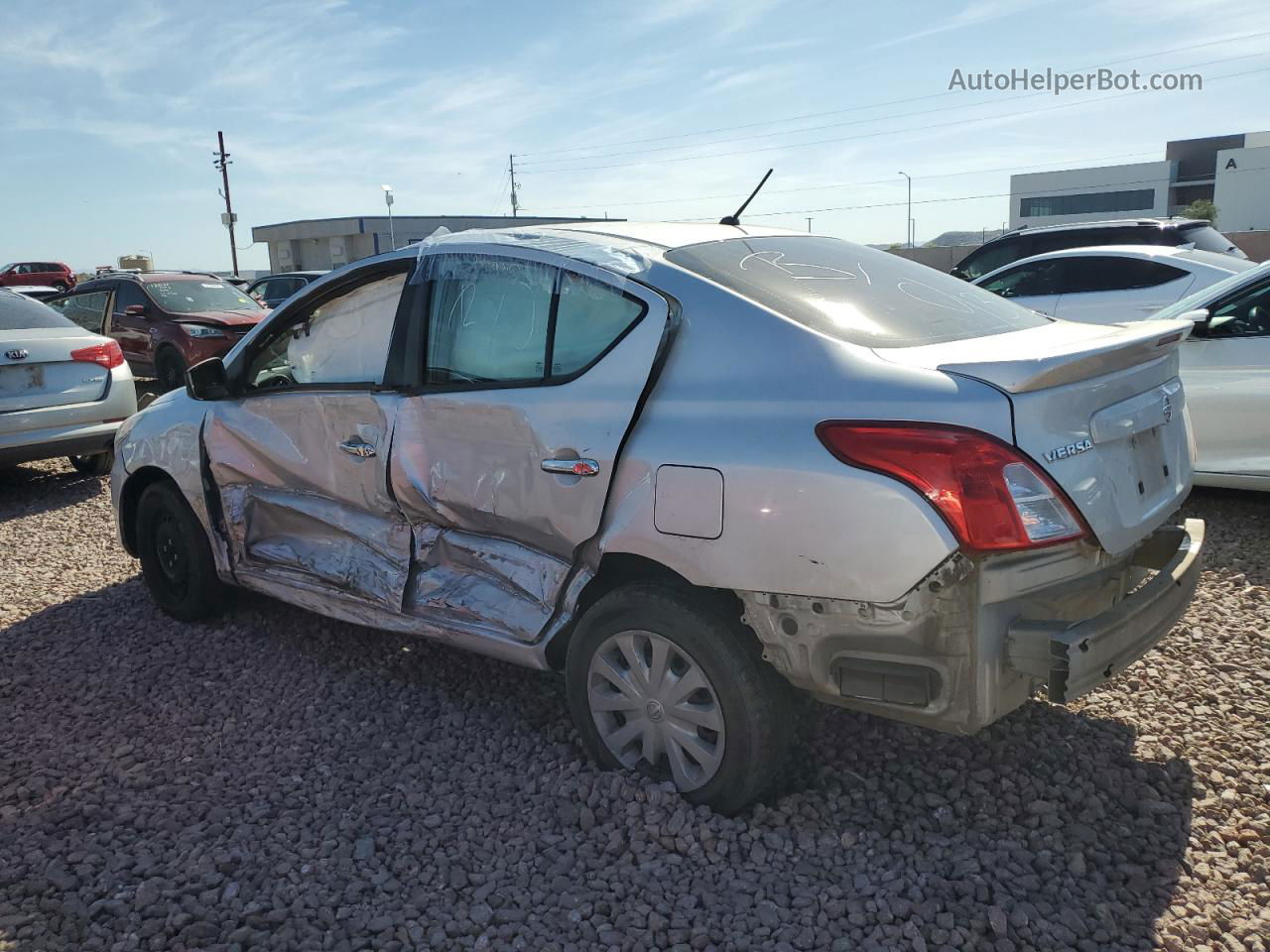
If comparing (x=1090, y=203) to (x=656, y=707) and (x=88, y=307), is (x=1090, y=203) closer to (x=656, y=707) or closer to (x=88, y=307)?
(x=88, y=307)

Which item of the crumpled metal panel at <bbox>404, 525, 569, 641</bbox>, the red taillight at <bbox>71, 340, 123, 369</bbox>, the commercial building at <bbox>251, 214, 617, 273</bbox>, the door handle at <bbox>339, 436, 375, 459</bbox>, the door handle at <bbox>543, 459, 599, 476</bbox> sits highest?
the commercial building at <bbox>251, 214, 617, 273</bbox>

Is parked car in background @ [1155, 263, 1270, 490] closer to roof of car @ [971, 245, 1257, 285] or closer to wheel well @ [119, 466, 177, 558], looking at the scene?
roof of car @ [971, 245, 1257, 285]

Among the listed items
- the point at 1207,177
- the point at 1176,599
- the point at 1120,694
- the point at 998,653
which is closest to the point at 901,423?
the point at 998,653

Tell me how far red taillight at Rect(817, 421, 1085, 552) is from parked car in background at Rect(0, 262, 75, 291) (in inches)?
1582

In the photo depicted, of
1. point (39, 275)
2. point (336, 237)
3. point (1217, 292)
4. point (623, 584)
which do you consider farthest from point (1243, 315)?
point (336, 237)

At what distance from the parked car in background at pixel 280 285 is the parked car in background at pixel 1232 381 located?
16.7 m

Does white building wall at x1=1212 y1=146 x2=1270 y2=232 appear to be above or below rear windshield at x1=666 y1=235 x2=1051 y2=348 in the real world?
above

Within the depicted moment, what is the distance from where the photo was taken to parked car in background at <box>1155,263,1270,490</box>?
5.58m

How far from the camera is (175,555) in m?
4.83

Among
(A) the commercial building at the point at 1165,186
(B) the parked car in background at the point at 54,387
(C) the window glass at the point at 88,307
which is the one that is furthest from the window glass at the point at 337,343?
(A) the commercial building at the point at 1165,186

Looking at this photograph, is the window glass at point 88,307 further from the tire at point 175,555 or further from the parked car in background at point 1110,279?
the parked car in background at point 1110,279

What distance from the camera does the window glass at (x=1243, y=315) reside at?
5.67m

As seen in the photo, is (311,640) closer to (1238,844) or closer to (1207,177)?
(1238,844)

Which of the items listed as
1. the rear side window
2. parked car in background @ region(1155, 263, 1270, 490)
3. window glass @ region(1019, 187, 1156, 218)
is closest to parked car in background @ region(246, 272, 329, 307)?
the rear side window
